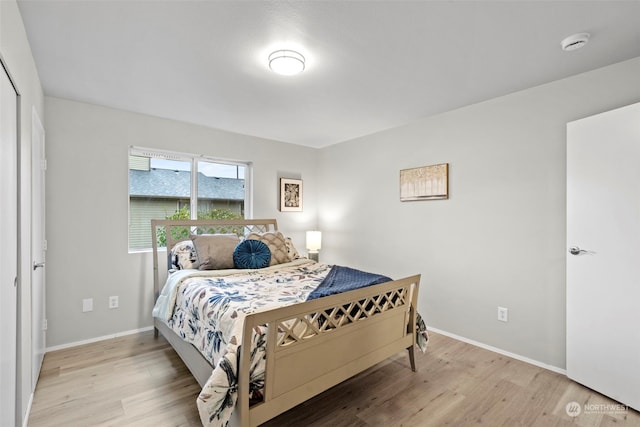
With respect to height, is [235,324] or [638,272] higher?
[638,272]

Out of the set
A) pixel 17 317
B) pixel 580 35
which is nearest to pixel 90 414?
pixel 17 317

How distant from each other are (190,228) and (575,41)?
12.4 feet

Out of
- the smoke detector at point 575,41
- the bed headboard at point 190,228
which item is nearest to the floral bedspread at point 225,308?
the bed headboard at point 190,228

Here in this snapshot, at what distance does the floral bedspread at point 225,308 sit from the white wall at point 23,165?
89cm

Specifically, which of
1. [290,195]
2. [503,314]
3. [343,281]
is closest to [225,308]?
[343,281]

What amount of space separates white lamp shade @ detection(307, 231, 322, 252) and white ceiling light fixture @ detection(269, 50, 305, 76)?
262cm

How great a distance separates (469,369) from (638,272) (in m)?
1.34

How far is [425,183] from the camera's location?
11.2ft

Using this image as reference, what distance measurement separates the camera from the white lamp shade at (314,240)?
446 centimetres

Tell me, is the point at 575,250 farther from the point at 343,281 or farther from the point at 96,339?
the point at 96,339

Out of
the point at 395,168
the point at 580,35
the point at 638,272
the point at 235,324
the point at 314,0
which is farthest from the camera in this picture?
the point at 395,168

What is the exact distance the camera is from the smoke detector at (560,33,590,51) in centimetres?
186

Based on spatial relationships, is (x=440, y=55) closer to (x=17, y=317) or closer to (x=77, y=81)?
(x=77, y=81)

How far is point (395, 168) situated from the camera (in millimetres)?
3748
